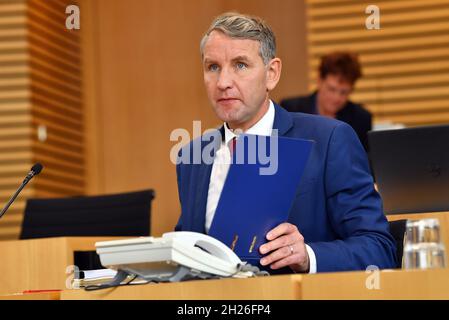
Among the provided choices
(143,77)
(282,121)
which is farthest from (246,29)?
(143,77)

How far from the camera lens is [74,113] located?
7766mm

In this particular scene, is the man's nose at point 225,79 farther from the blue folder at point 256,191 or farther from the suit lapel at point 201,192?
the blue folder at point 256,191

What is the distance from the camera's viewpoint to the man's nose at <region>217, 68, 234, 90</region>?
2.97 metres

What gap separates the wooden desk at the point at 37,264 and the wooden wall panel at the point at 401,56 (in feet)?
10.2

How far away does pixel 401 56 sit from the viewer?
6.80 meters

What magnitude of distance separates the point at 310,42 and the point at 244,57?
391cm

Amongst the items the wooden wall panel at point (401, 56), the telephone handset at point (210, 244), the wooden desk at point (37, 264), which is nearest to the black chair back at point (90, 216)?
the wooden desk at point (37, 264)

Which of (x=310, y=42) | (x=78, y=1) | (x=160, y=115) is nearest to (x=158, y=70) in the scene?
(x=160, y=115)

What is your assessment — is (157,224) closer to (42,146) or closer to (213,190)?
(42,146)

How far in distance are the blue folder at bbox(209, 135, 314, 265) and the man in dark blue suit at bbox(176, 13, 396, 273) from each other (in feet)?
1.05

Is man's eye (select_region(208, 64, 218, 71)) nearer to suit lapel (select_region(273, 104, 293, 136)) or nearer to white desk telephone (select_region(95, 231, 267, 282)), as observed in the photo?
suit lapel (select_region(273, 104, 293, 136))

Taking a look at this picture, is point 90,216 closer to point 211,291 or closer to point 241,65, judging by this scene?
point 241,65

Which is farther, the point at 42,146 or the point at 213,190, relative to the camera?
the point at 42,146

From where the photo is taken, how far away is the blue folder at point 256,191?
240cm
